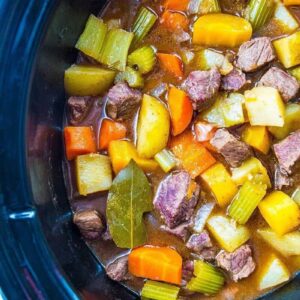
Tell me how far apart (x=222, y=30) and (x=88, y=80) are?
2.03 feet

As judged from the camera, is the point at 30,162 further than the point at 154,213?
No

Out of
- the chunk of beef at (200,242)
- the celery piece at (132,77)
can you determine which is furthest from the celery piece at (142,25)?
the chunk of beef at (200,242)

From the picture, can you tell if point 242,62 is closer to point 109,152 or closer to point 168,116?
point 168,116

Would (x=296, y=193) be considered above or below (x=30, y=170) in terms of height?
below

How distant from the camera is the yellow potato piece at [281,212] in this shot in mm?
2799

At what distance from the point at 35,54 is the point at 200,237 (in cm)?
103

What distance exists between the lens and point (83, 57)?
3.06m

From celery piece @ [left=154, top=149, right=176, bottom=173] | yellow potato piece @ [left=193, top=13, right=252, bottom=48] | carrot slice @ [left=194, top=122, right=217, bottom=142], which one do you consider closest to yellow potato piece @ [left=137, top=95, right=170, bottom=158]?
celery piece @ [left=154, top=149, right=176, bottom=173]

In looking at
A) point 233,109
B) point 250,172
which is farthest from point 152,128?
point 250,172

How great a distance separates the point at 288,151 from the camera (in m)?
2.81

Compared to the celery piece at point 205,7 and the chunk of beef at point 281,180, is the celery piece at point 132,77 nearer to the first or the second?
the celery piece at point 205,7

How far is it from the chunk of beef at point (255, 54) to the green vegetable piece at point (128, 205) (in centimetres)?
64

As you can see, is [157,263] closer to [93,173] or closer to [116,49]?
[93,173]

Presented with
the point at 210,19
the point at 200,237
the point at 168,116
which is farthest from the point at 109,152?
the point at 210,19
